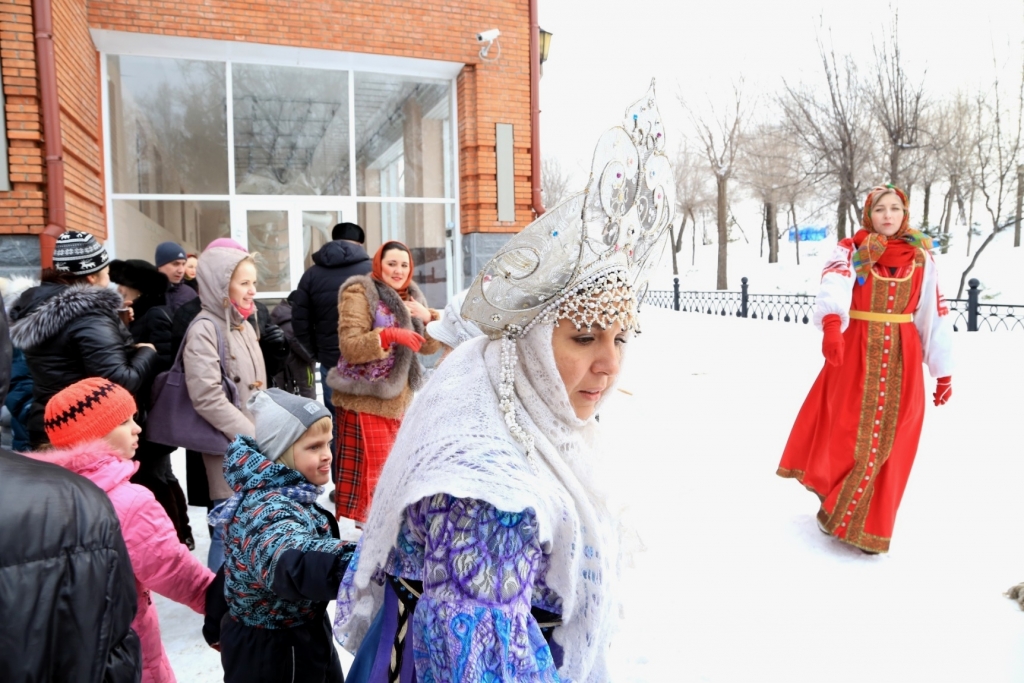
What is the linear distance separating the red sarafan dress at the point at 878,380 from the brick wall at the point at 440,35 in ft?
20.8

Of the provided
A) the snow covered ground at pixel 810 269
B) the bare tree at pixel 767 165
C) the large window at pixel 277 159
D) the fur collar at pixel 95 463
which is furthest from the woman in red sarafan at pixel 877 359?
the bare tree at pixel 767 165

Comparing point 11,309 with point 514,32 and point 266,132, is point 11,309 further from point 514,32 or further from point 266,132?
point 514,32

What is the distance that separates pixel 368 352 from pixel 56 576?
9.64 feet

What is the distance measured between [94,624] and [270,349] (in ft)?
11.3

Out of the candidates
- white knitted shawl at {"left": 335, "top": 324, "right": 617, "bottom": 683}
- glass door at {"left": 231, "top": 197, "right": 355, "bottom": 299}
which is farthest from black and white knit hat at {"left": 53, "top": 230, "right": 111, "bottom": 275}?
glass door at {"left": 231, "top": 197, "right": 355, "bottom": 299}

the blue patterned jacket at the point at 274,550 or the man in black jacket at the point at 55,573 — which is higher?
the man in black jacket at the point at 55,573

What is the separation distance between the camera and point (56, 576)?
80 centimetres

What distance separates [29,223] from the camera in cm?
714

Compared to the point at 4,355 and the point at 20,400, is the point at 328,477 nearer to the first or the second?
the point at 4,355

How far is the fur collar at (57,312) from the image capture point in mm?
2947

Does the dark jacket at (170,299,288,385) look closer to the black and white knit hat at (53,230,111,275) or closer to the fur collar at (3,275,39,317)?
the black and white knit hat at (53,230,111,275)

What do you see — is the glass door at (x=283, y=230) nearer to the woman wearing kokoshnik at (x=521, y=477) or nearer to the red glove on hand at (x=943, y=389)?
the red glove on hand at (x=943, y=389)

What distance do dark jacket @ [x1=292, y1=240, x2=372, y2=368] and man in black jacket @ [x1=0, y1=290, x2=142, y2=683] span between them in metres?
3.79

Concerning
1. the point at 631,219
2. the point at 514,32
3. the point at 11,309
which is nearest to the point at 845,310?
the point at 631,219
